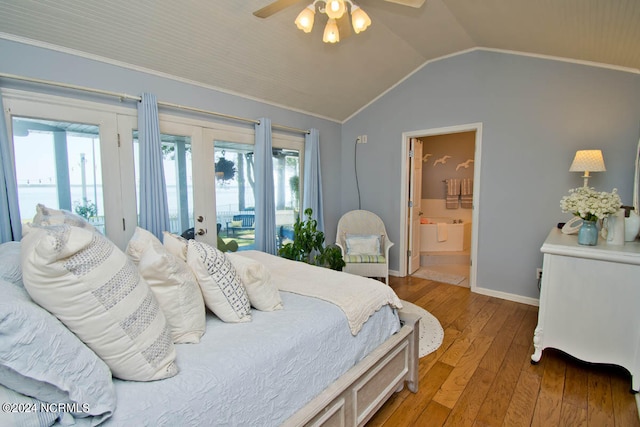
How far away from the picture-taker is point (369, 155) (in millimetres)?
4410

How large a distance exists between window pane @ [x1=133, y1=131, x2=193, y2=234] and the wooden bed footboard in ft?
7.07

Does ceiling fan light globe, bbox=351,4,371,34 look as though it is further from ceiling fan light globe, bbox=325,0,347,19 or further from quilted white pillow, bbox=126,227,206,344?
quilted white pillow, bbox=126,227,206,344

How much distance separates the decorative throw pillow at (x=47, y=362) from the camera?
0.74 metres

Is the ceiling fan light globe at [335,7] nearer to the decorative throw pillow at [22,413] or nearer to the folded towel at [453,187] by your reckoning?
the decorative throw pillow at [22,413]

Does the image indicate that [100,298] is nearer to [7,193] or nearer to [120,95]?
[7,193]

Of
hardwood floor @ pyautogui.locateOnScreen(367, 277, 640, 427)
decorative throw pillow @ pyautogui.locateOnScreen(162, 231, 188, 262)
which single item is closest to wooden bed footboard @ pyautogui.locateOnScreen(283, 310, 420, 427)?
hardwood floor @ pyautogui.locateOnScreen(367, 277, 640, 427)

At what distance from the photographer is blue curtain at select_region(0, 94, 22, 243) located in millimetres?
1893

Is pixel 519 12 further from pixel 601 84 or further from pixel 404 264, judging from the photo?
pixel 404 264

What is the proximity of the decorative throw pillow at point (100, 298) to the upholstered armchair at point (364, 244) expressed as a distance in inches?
112

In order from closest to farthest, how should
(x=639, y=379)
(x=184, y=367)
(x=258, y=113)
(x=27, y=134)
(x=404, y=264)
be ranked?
1. (x=184, y=367)
2. (x=639, y=379)
3. (x=27, y=134)
4. (x=258, y=113)
5. (x=404, y=264)

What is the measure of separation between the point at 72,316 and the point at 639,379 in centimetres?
303

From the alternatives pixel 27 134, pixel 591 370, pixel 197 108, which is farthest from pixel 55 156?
pixel 591 370

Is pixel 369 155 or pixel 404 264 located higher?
pixel 369 155

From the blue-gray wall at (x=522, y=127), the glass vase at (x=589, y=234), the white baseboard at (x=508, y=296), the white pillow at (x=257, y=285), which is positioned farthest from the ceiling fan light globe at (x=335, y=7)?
the white baseboard at (x=508, y=296)
